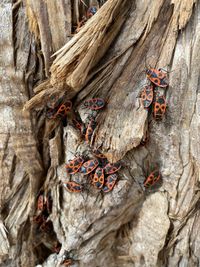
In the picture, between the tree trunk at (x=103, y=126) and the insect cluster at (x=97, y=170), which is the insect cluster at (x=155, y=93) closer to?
the tree trunk at (x=103, y=126)

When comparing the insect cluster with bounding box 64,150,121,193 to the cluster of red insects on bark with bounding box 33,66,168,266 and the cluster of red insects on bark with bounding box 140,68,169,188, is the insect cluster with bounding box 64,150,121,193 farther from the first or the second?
the cluster of red insects on bark with bounding box 140,68,169,188

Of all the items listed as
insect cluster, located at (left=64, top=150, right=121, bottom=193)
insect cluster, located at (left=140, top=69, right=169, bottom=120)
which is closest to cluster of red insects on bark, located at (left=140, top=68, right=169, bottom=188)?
insect cluster, located at (left=140, top=69, right=169, bottom=120)

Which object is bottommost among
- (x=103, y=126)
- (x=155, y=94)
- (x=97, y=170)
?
(x=97, y=170)

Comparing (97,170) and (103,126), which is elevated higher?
(103,126)

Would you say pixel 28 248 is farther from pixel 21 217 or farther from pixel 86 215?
pixel 86 215

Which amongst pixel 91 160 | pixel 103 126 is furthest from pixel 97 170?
pixel 103 126

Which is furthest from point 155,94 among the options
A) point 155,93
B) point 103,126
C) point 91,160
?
point 91,160

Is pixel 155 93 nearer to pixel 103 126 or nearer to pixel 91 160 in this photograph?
A: pixel 103 126

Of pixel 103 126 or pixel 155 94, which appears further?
pixel 103 126
